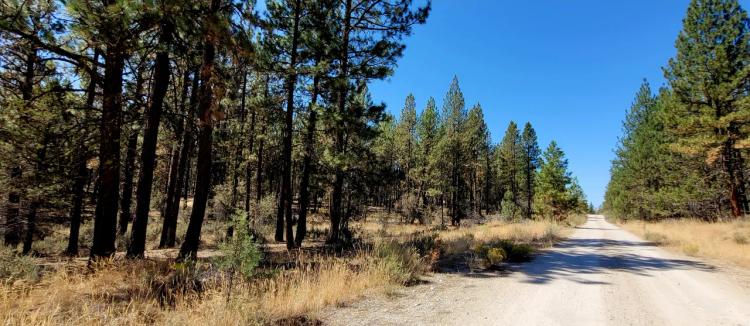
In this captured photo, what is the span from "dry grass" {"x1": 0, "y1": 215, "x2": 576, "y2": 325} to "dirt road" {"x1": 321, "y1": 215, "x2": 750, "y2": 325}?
0.50 m

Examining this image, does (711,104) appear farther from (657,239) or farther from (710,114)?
(657,239)

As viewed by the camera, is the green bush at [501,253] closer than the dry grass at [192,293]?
No

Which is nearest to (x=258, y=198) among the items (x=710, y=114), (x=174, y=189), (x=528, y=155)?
(x=174, y=189)

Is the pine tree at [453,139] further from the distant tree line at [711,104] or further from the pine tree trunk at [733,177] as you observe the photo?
the pine tree trunk at [733,177]

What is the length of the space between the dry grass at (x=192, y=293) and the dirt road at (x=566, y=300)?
0.50m

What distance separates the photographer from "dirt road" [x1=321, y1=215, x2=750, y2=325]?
4.45m

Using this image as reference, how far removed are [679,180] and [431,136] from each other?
20.5 metres

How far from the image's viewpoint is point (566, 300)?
535 centimetres

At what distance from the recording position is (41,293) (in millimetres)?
4688

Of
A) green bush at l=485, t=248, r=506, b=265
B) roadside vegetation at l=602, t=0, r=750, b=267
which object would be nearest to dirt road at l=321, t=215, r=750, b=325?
green bush at l=485, t=248, r=506, b=265

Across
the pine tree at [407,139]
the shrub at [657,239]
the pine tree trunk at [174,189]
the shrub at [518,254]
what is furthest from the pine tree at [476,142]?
the pine tree trunk at [174,189]

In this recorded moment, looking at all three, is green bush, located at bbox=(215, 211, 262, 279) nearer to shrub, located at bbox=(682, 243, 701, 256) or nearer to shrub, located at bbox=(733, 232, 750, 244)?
shrub, located at bbox=(682, 243, 701, 256)

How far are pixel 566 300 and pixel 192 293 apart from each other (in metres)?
5.93

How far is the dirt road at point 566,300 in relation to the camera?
14.6 ft
